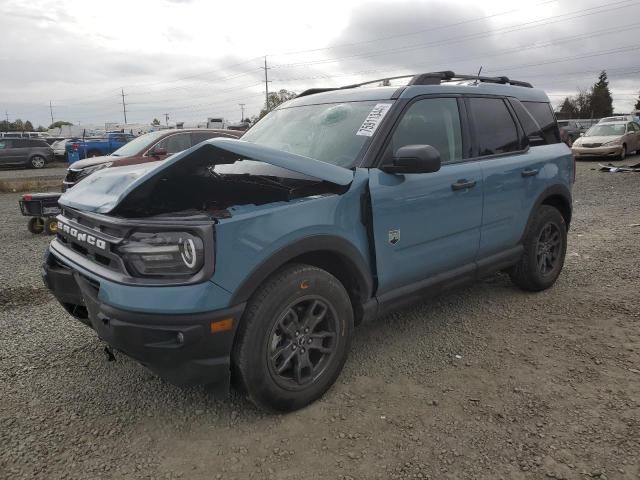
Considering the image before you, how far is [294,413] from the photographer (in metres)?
2.73

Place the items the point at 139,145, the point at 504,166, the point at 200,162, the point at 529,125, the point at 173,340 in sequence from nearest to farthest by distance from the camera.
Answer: the point at 173,340 → the point at 200,162 → the point at 504,166 → the point at 529,125 → the point at 139,145

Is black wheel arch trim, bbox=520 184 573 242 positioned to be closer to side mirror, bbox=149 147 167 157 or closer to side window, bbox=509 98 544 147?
side window, bbox=509 98 544 147

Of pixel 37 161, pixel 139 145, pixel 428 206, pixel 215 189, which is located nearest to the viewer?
pixel 215 189

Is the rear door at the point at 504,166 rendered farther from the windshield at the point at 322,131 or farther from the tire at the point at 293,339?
the tire at the point at 293,339

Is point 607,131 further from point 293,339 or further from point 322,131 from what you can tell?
point 293,339

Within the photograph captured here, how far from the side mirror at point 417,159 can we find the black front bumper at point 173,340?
127cm

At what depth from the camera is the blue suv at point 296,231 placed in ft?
7.46

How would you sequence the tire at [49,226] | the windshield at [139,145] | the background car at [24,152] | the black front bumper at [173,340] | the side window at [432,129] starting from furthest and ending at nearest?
1. the background car at [24,152]
2. the windshield at [139,145]
3. the tire at [49,226]
4. the side window at [432,129]
5. the black front bumper at [173,340]

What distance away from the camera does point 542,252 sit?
4523 mm

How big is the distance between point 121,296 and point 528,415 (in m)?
2.25

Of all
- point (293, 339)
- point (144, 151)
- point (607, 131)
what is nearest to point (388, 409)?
point (293, 339)

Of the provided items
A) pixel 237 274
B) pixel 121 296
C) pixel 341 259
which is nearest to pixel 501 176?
pixel 341 259

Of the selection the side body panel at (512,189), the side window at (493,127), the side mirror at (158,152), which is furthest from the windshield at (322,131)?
the side mirror at (158,152)

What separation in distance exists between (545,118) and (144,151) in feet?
25.4
